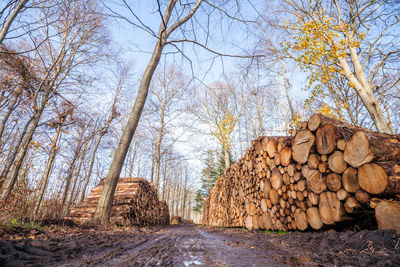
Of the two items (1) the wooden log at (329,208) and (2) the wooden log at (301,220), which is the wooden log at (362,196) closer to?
(1) the wooden log at (329,208)

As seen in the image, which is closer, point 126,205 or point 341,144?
point 341,144

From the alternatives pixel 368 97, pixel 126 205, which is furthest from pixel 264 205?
pixel 368 97

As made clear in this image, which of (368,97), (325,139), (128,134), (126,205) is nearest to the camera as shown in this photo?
(325,139)

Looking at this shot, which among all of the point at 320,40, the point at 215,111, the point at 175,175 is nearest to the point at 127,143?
the point at 320,40

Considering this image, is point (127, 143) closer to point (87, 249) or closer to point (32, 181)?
point (87, 249)

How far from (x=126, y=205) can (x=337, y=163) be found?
5669mm

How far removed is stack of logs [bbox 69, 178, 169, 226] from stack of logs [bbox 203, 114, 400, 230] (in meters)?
3.79

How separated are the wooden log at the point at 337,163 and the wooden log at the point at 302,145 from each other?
350 millimetres

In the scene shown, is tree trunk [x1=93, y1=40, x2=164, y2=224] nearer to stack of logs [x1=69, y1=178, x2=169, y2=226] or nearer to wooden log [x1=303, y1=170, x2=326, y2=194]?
stack of logs [x1=69, y1=178, x2=169, y2=226]

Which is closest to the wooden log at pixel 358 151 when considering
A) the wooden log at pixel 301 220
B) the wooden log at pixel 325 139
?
the wooden log at pixel 325 139

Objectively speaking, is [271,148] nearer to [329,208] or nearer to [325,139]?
[325,139]

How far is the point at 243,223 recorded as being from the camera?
16.0 ft

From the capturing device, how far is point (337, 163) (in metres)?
2.25

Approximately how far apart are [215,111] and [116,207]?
9164mm
